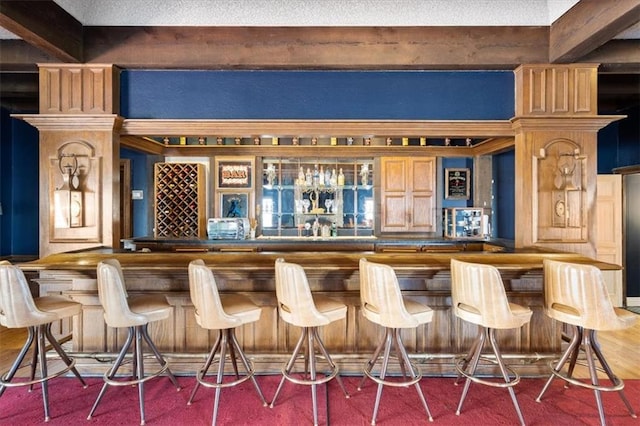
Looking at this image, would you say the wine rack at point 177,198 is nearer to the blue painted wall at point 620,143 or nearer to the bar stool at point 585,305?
the bar stool at point 585,305

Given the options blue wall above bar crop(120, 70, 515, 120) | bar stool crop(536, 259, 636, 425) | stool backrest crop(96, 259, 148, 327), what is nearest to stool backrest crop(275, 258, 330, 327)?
stool backrest crop(96, 259, 148, 327)

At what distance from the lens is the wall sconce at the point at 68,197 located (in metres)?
3.53

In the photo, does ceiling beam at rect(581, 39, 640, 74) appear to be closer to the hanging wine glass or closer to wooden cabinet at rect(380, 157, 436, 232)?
wooden cabinet at rect(380, 157, 436, 232)

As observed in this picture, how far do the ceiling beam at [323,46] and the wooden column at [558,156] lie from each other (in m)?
0.32

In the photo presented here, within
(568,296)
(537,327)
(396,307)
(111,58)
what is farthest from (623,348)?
(111,58)

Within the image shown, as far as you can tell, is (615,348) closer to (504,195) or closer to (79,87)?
(504,195)

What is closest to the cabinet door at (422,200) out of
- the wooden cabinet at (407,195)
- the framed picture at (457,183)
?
the wooden cabinet at (407,195)

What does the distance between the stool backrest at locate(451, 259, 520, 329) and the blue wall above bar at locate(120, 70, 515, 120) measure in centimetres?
198

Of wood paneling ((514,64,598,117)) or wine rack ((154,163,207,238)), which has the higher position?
wood paneling ((514,64,598,117))

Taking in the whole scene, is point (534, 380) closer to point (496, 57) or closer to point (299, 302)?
point (299, 302)

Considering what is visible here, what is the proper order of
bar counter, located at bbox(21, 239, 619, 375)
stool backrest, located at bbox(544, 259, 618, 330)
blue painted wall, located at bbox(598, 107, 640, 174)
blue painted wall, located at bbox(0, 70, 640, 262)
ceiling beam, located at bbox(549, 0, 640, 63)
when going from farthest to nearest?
blue painted wall, located at bbox(598, 107, 640, 174)
blue painted wall, located at bbox(0, 70, 640, 262)
bar counter, located at bbox(21, 239, 619, 375)
ceiling beam, located at bbox(549, 0, 640, 63)
stool backrest, located at bbox(544, 259, 618, 330)

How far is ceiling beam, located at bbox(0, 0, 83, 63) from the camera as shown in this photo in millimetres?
2748

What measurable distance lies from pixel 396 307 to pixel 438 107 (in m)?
2.38

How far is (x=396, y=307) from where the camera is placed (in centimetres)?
228
